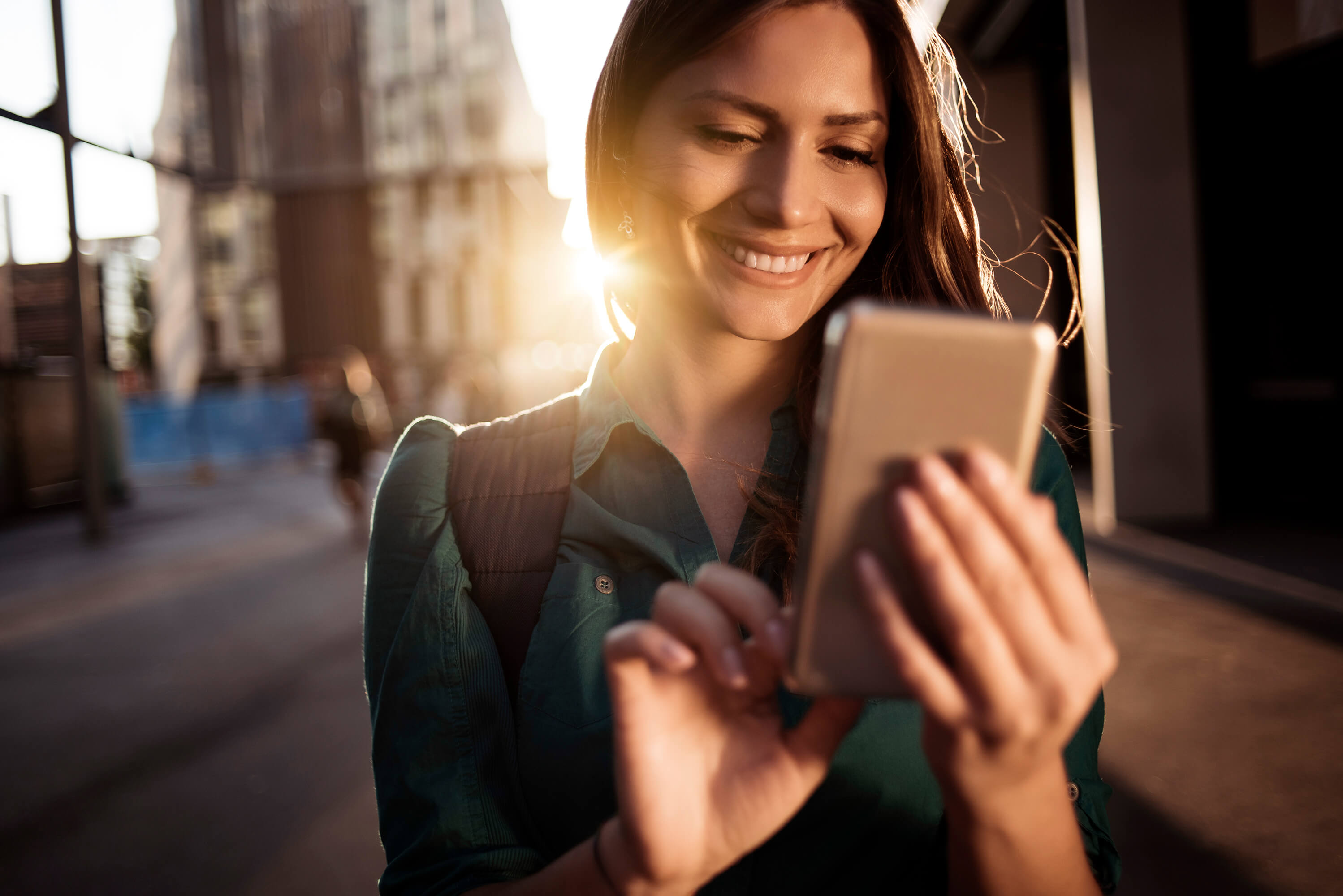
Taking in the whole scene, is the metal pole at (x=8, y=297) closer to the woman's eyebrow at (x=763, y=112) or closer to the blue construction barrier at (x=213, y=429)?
the blue construction barrier at (x=213, y=429)

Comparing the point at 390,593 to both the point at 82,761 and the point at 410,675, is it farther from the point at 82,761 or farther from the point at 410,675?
the point at 82,761

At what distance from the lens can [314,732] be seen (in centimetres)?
403

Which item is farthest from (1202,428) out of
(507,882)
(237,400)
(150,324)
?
(150,324)

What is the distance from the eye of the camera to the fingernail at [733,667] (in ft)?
2.23

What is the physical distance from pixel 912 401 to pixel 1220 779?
351 cm

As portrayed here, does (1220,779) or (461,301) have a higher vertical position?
(461,301)

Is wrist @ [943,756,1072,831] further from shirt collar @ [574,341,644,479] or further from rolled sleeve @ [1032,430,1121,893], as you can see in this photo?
shirt collar @ [574,341,644,479]

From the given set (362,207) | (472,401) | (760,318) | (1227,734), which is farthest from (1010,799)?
(362,207)

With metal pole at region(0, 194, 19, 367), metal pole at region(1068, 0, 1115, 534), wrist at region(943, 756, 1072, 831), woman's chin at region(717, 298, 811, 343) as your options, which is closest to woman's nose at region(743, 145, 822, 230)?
woman's chin at region(717, 298, 811, 343)

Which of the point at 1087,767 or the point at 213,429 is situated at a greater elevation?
the point at 213,429

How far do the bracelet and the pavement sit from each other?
2.40m

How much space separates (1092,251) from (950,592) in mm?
7914

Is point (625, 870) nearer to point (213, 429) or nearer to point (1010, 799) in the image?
point (1010, 799)

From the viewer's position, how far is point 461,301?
32.0 meters
